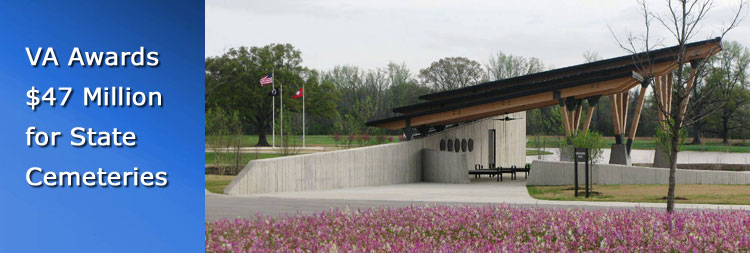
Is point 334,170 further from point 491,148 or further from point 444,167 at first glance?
point 491,148

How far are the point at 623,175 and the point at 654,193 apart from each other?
335 centimetres

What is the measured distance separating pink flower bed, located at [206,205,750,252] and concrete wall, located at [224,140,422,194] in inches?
404

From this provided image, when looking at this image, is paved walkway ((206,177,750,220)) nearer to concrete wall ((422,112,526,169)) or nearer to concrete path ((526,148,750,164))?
concrete wall ((422,112,526,169))

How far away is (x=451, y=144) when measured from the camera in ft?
93.8

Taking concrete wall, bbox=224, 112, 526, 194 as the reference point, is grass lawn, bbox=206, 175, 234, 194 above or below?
below

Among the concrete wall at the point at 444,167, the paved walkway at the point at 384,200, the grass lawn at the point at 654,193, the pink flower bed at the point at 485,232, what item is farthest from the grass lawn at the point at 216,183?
the pink flower bed at the point at 485,232

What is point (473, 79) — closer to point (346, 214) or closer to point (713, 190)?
point (713, 190)

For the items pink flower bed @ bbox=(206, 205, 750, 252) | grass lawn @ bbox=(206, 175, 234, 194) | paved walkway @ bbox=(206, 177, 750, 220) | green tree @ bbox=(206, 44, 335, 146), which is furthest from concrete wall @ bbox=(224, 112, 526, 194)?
green tree @ bbox=(206, 44, 335, 146)

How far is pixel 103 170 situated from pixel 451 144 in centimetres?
2426

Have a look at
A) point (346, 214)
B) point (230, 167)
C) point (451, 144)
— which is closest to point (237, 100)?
point (230, 167)

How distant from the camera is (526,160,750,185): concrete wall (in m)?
22.2

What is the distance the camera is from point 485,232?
8773 mm

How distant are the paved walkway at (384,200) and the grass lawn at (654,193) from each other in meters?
0.81

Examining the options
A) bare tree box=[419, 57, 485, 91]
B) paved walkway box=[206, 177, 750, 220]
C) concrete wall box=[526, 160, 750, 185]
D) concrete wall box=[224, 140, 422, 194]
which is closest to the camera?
paved walkway box=[206, 177, 750, 220]
